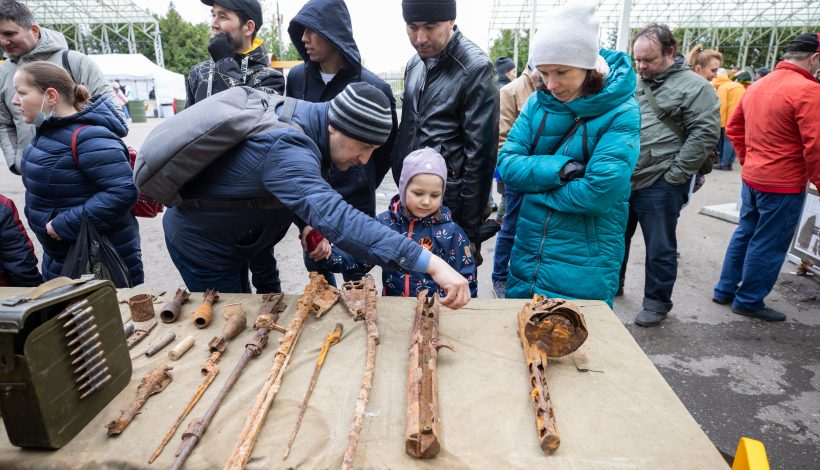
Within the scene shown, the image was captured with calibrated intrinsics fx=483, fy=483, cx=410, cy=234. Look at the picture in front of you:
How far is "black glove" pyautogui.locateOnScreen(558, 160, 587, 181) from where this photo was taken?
101 inches

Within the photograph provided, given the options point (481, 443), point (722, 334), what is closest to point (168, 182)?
point (481, 443)

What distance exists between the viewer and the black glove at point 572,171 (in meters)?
2.55

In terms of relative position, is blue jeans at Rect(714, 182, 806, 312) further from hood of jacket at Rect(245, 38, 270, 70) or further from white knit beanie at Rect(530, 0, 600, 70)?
hood of jacket at Rect(245, 38, 270, 70)

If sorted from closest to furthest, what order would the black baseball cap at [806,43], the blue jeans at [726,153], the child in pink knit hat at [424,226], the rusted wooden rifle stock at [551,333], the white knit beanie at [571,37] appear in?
1. the rusted wooden rifle stock at [551,333]
2. the white knit beanie at [571,37]
3. the child in pink knit hat at [424,226]
4. the black baseball cap at [806,43]
5. the blue jeans at [726,153]

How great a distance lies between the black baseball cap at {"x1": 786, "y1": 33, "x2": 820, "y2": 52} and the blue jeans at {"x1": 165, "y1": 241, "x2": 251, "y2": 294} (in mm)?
4305

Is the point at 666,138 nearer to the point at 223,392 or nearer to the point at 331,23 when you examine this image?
the point at 331,23

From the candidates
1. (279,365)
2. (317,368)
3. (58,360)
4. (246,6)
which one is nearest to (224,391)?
(279,365)

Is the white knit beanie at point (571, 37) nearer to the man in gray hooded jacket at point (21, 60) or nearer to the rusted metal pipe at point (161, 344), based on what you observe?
the rusted metal pipe at point (161, 344)

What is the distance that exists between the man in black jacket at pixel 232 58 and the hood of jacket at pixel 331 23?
0.46 meters

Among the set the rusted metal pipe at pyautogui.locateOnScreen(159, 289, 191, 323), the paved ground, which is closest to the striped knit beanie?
the rusted metal pipe at pyautogui.locateOnScreen(159, 289, 191, 323)

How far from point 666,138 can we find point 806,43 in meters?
1.19

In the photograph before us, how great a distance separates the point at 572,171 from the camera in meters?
2.55

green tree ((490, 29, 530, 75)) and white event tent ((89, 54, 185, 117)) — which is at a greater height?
green tree ((490, 29, 530, 75))

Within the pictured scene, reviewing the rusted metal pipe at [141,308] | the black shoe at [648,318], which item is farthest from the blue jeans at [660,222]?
the rusted metal pipe at [141,308]
